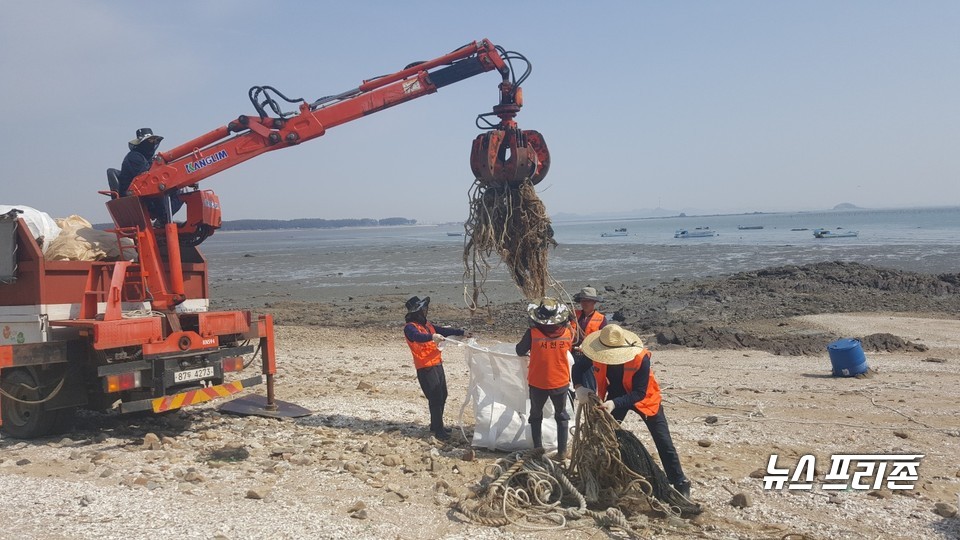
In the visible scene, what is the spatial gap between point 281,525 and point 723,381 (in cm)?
792

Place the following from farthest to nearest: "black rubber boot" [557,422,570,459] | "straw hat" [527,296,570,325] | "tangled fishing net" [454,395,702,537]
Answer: "black rubber boot" [557,422,570,459] < "straw hat" [527,296,570,325] < "tangled fishing net" [454,395,702,537]

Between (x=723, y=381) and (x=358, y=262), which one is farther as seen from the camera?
(x=358, y=262)

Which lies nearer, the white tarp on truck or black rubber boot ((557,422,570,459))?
black rubber boot ((557,422,570,459))

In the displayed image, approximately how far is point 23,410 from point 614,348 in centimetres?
653

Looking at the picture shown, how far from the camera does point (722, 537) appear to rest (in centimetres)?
538

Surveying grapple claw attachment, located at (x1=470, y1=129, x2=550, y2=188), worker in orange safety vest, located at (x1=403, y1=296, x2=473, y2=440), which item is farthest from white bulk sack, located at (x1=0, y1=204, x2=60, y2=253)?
grapple claw attachment, located at (x1=470, y1=129, x2=550, y2=188)

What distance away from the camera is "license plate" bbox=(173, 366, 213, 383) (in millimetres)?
8055

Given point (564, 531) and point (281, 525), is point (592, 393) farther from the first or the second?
point (281, 525)

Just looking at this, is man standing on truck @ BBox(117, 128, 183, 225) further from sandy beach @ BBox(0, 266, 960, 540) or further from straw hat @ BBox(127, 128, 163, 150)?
sandy beach @ BBox(0, 266, 960, 540)

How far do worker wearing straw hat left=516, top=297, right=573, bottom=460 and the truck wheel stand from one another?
5318mm

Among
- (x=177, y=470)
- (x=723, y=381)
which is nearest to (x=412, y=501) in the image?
(x=177, y=470)

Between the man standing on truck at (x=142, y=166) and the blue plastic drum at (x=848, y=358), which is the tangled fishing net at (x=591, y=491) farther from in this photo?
the blue plastic drum at (x=848, y=358)

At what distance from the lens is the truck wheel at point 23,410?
26.7 ft

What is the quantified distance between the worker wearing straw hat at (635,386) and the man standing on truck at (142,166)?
17.9 ft
